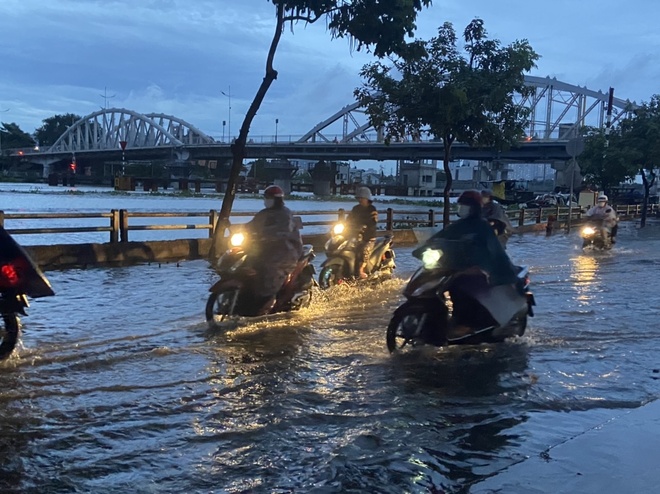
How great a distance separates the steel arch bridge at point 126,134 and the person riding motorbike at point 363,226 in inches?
3107

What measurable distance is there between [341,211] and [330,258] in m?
7.08

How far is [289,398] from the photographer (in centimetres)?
536

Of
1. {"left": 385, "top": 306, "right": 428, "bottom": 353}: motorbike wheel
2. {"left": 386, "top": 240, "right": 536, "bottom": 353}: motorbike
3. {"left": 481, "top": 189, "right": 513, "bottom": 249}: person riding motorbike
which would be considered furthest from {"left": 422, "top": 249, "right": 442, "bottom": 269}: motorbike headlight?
{"left": 481, "top": 189, "right": 513, "bottom": 249}: person riding motorbike

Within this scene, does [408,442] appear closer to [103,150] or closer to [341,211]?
[341,211]

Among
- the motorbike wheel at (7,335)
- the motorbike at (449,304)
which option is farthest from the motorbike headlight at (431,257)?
the motorbike wheel at (7,335)

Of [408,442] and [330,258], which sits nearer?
[408,442]

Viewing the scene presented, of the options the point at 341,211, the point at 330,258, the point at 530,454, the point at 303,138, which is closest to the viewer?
the point at 530,454

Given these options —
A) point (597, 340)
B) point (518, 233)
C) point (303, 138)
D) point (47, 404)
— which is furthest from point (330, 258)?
point (303, 138)

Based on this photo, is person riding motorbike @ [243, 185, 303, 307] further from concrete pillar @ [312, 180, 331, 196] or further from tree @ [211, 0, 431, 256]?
concrete pillar @ [312, 180, 331, 196]

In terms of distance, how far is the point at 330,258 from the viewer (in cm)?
1088

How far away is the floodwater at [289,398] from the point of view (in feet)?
13.2

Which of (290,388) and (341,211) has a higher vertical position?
(341,211)

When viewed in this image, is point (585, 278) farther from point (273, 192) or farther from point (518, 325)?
point (273, 192)

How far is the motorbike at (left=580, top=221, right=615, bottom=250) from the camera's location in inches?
776
